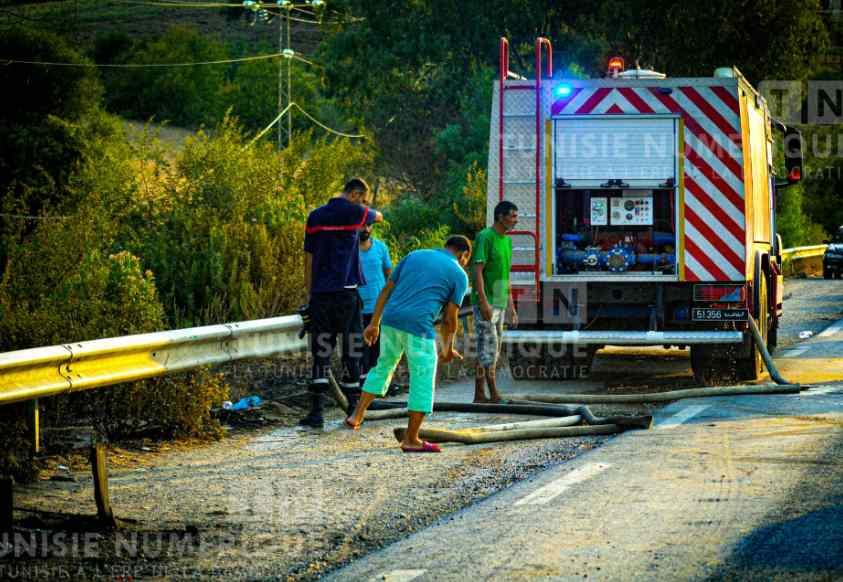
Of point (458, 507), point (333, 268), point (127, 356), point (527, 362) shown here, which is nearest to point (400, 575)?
point (458, 507)

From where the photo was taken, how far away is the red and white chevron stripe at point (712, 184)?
1399 cm

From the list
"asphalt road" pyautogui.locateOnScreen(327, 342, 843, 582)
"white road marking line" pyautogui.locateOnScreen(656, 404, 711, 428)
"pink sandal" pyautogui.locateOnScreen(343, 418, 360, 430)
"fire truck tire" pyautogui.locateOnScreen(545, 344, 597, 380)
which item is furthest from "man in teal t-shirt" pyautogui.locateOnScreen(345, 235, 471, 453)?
"fire truck tire" pyautogui.locateOnScreen(545, 344, 597, 380)

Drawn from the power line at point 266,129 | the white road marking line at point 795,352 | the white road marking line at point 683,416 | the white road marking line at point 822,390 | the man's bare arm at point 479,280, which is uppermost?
the power line at point 266,129

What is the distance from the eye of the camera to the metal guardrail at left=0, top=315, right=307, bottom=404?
8.09 meters

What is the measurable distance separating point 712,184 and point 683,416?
10.8 feet

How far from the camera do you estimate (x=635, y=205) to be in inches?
575

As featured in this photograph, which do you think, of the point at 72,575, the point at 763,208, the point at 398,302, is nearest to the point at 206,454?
the point at 398,302

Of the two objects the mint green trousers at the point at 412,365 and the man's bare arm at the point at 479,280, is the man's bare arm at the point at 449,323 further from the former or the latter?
the man's bare arm at the point at 479,280

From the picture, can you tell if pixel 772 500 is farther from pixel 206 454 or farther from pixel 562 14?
pixel 562 14

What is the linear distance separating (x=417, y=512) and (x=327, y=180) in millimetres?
12204

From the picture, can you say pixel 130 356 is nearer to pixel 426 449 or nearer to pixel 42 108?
pixel 426 449

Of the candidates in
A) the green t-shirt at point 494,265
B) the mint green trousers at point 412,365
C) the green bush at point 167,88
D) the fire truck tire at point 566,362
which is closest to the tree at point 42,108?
the fire truck tire at point 566,362

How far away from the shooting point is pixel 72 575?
5.99 m

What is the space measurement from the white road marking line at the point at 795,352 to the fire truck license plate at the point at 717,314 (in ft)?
10.5
